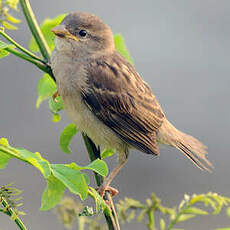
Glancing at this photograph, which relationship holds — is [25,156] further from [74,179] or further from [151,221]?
[151,221]

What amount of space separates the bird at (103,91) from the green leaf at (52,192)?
130 centimetres

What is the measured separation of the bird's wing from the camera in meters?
3.19

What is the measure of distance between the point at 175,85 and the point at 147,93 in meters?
4.70

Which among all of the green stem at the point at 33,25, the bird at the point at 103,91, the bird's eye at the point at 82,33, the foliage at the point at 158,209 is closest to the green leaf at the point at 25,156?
the foliage at the point at 158,209

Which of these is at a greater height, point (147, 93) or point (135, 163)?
point (147, 93)

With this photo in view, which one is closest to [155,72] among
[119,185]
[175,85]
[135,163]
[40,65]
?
[175,85]

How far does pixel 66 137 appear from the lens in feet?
8.02

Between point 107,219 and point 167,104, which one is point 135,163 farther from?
point 107,219

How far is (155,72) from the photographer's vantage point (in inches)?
321

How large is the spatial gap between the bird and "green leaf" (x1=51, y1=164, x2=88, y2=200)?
4.26 ft

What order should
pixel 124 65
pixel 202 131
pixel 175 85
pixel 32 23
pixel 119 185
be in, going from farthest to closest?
pixel 175 85 < pixel 202 131 < pixel 119 185 < pixel 124 65 < pixel 32 23

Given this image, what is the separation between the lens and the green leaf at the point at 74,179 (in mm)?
1636

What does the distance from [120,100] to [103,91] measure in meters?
0.11

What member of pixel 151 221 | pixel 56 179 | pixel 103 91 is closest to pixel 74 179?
pixel 56 179
